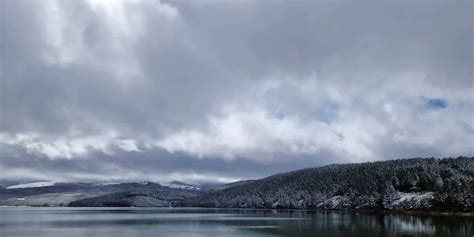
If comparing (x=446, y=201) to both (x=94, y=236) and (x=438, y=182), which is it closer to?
(x=438, y=182)

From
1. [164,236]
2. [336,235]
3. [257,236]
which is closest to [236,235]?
[257,236]

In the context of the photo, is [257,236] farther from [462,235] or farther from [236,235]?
[462,235]

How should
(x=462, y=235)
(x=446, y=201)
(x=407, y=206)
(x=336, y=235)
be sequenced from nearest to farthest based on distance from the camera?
(x=462, y=235) → (x=336, y=235) → (x=446, y=201) → (x=407, y=206)

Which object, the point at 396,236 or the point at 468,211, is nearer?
the point at 396,236

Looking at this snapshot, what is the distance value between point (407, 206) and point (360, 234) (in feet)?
412

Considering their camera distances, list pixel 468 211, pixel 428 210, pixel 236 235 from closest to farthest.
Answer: pixel 236 235
pixel 468 211
pixel 428 210

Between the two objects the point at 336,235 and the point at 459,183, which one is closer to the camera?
the point at 336,235

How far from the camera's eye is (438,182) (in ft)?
643

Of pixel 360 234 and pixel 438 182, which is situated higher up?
pixel 438 182

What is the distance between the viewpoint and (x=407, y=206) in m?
195

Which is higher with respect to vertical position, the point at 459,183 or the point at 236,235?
the point at 459,183

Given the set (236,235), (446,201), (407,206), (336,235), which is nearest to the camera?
(336,235)

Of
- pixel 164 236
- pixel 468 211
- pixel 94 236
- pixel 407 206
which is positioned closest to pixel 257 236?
pixel 164 236

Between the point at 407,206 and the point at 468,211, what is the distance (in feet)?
145
